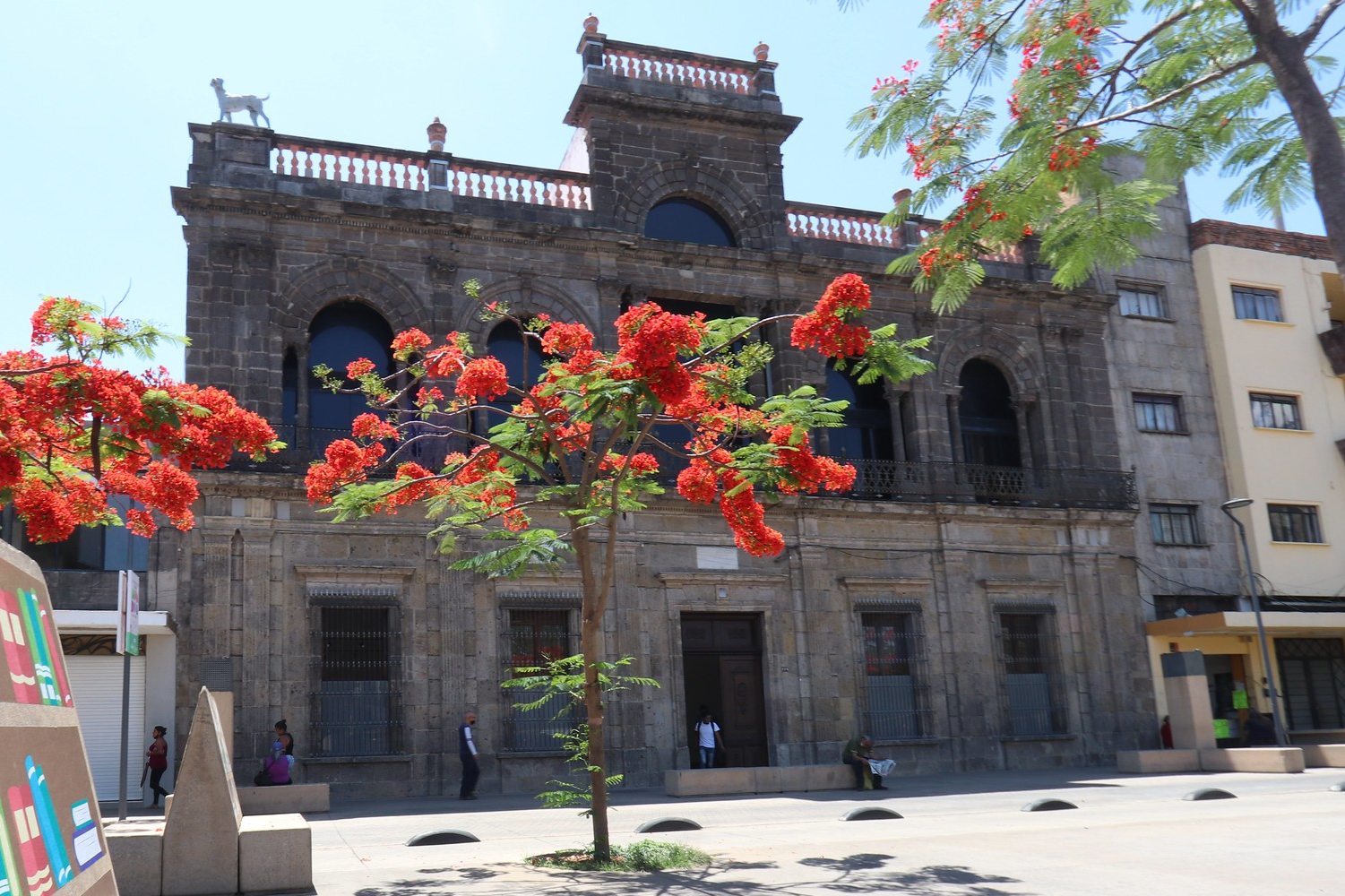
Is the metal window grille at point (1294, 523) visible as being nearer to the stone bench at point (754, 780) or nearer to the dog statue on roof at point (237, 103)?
the stone bench at point (754, 780)

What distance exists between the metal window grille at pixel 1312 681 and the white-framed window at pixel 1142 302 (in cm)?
805

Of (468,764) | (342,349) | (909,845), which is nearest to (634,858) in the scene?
(909,845)

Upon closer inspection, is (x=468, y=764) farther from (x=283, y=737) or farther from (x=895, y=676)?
(x=895, y=676)

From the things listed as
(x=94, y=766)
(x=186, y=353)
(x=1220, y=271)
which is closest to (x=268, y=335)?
(x=186, y=353)

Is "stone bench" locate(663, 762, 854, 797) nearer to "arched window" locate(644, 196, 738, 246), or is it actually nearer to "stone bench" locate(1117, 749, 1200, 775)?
"stone bench" locate(1117, 749, 1200, 775)

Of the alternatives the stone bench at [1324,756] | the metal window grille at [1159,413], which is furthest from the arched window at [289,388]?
the stone bench at [1324,756]

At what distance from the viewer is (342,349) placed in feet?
73.3

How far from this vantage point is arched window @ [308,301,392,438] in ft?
71.8

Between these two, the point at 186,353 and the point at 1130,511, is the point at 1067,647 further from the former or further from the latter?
the point at 186,353

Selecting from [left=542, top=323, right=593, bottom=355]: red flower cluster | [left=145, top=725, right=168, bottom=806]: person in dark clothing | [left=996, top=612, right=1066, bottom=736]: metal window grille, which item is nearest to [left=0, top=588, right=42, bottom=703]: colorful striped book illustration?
[left=542, top=323, right=593, bottom=355]: red flower cluster

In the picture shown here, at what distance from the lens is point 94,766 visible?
1952 centimetres

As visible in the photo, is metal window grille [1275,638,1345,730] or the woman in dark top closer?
the woman in dark top

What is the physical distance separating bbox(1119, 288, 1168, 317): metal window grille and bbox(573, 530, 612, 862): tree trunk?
20810 mm

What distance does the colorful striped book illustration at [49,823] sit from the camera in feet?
12.0
